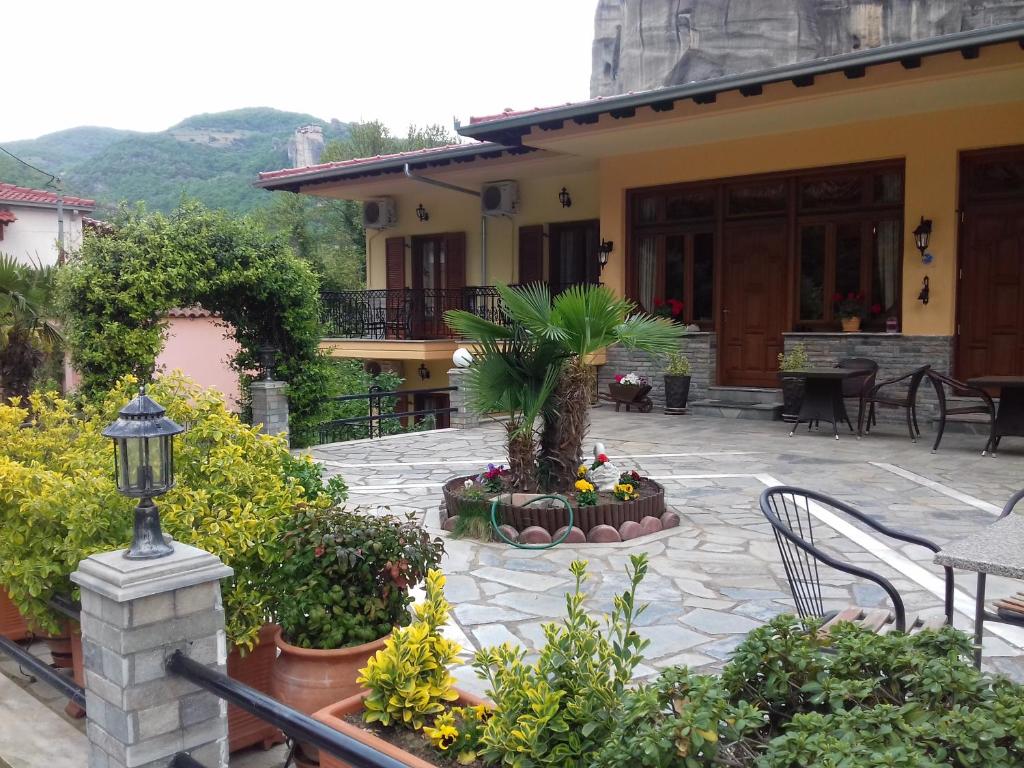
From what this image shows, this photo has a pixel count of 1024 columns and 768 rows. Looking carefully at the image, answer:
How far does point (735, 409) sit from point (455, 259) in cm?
710

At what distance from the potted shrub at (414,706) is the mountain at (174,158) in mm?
30411

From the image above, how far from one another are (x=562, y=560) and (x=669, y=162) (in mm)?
Answer: 9254

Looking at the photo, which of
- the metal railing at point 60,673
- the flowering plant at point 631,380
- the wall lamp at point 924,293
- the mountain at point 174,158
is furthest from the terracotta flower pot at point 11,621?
the mountain at point 174,158

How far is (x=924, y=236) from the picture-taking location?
11.0 m

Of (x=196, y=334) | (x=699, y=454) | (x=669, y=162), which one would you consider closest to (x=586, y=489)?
(x=699, y=454)

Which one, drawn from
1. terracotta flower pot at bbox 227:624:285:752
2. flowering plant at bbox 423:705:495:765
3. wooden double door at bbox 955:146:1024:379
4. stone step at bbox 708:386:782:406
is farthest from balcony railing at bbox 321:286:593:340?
flowering plant at bbox 423:705:495:765

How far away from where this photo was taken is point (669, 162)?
1328 cm

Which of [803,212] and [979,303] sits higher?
[803,212]

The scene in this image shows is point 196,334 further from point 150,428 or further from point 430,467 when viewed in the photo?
point 150,428

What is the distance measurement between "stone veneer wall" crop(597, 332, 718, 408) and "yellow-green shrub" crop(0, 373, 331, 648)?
31.8 feet

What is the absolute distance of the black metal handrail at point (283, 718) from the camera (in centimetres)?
177

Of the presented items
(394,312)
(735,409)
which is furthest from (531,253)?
(735,409)

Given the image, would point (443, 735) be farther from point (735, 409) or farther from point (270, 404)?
point (735, 409)

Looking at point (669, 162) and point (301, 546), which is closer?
point (301, 546)
